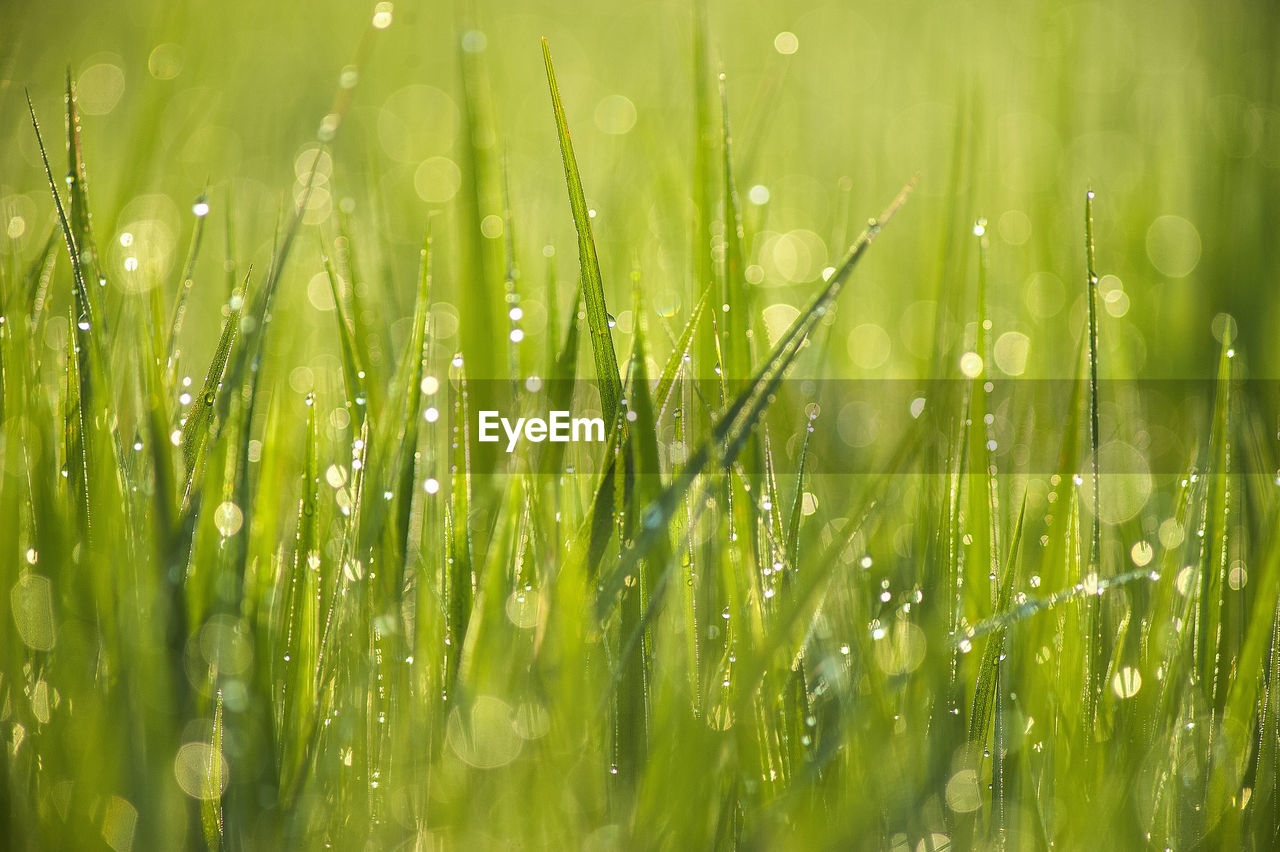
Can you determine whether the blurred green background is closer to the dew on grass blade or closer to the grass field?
the grass field

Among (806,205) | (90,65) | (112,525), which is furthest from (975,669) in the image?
(90,65)

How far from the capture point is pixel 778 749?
42 cm

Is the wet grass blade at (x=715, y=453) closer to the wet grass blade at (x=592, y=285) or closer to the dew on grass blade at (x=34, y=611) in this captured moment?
the wet grass blade at (x=592, y=285)

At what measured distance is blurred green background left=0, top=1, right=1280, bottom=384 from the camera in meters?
0.89

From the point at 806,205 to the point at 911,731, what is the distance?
3.31ft

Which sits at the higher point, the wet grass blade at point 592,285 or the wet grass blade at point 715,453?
the wet grass blade at point 592,285

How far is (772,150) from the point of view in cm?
155

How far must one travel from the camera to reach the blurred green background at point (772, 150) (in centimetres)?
89

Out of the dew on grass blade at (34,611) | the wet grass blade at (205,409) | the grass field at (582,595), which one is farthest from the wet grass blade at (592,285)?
the dew on grass blade at (34,611)

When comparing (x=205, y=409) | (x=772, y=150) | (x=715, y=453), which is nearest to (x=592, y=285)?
(x=715, y=453)

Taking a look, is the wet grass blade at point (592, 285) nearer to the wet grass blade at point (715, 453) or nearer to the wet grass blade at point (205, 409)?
the wet grass blade at point (715, 453)

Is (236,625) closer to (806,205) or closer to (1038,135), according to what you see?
(806,205)

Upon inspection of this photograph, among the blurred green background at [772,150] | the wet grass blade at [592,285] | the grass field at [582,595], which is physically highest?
the blurred green background at [772,150]

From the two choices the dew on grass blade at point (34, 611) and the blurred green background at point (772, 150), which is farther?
the blurred green background at point (772, 150)
